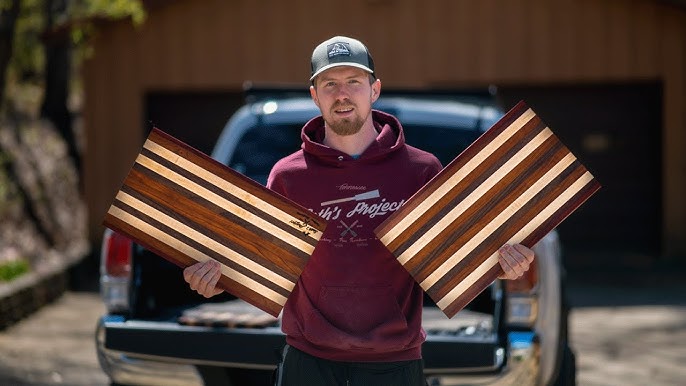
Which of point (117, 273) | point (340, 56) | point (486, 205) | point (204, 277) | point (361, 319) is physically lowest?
point (117, 273)

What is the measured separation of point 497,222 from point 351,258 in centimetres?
49

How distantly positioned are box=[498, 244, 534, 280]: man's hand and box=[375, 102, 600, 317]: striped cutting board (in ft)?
0.15

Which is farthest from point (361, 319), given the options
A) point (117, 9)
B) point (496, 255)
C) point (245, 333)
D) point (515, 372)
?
point (117, 9)

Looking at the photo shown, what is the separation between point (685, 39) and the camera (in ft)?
59.2

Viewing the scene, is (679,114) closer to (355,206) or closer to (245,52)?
(245,52)

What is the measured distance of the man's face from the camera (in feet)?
13.6

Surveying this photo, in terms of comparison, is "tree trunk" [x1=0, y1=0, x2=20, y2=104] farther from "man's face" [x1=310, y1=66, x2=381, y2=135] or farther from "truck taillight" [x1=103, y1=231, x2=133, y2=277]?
"man's face" [x1=310, y1=66, x2=381, y2=135]

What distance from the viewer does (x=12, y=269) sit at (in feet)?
41.9

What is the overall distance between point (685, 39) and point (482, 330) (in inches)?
493

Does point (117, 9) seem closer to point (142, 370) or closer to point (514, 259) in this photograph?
point (142, 370)

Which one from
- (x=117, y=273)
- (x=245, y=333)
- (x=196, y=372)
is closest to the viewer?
(x=245, y=333)

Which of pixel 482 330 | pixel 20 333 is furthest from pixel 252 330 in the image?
pixel 20 333

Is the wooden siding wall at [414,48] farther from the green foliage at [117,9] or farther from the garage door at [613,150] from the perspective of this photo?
the green foliage at [117,9]

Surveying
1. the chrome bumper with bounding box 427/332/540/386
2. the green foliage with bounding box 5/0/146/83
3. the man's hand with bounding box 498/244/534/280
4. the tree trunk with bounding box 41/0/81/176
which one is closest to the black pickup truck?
the chrome bumper with bounding box 427/332/540/386
